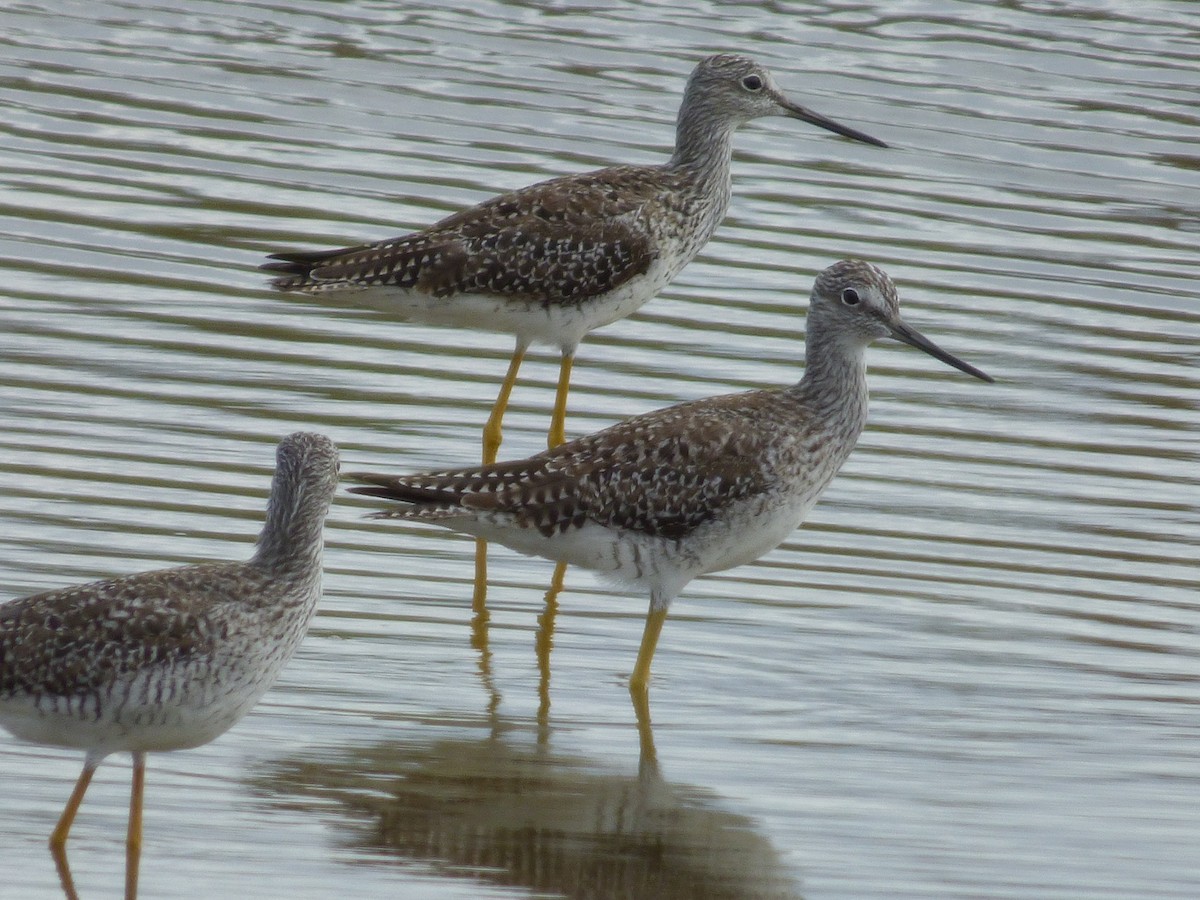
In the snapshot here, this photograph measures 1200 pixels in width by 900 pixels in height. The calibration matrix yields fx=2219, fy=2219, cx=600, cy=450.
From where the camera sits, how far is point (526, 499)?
9.07 m

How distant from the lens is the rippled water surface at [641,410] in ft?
25.7

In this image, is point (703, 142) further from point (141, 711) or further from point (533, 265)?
point (141, 711)

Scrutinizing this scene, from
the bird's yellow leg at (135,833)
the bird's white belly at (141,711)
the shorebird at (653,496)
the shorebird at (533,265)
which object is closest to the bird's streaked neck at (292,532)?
the bird's white belly at (141,711)

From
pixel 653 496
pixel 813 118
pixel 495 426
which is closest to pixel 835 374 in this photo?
pixel 653 496

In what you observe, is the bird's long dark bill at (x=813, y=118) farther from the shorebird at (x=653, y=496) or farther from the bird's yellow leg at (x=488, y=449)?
the shorebird at (x=653, y=496)

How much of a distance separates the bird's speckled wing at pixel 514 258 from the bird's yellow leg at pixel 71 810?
454 cm

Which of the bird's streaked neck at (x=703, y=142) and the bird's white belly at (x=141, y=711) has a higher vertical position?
the bird's streaked neck at (x=703, y=142)

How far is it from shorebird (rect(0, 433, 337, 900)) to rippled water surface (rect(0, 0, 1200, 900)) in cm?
48

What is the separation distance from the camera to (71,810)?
7168 millimetres

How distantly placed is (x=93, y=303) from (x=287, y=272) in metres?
1.74

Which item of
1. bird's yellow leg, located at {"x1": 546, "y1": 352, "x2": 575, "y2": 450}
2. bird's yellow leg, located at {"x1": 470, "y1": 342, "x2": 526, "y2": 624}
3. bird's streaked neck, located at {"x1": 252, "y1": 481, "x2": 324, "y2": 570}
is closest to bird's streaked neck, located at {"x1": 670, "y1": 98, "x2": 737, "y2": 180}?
bird's yellow leg, located at {"x1": 470, "y1": 342, "x2": 526, "y2": 624}

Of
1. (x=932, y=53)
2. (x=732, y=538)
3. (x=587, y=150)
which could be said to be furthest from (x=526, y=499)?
(x=932, y=53)

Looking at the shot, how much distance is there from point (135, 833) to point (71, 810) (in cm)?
22

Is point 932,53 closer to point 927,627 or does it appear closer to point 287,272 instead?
point 287,272
